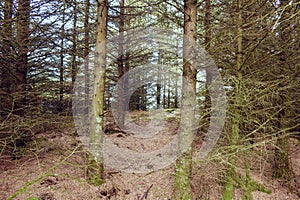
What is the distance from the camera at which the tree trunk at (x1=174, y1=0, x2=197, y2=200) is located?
13.1ft

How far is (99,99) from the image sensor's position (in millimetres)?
4914

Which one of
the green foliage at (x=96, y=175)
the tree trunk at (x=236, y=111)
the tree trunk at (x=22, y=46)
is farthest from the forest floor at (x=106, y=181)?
the tree trunk at (x=22, y=46)

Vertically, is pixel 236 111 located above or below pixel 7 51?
below

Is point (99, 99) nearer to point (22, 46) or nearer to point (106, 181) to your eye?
point (106, 181)

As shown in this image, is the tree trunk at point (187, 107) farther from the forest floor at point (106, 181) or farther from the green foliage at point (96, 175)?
the green foliage at point (96, 175)

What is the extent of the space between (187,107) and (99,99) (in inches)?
A: 83.6

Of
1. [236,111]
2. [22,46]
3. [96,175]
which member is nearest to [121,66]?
[22,46]

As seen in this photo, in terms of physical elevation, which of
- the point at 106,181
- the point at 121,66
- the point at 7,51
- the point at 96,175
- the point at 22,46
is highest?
the point at 121,66

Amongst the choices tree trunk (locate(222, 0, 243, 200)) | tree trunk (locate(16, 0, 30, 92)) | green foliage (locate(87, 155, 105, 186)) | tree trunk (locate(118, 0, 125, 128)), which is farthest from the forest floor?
tree trunk (locate(118, 0, 125, 128))

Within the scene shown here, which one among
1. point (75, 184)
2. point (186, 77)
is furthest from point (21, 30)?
point (186, 77)

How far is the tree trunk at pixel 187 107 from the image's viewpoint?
401cm

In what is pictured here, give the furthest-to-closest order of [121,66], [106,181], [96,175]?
1. [121,66]
2. [106,181]
3. [96,175]

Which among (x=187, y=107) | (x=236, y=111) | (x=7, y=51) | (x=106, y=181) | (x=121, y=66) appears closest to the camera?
(x=187, y=107)

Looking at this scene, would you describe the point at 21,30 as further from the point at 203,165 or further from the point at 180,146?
the point at 203,165
